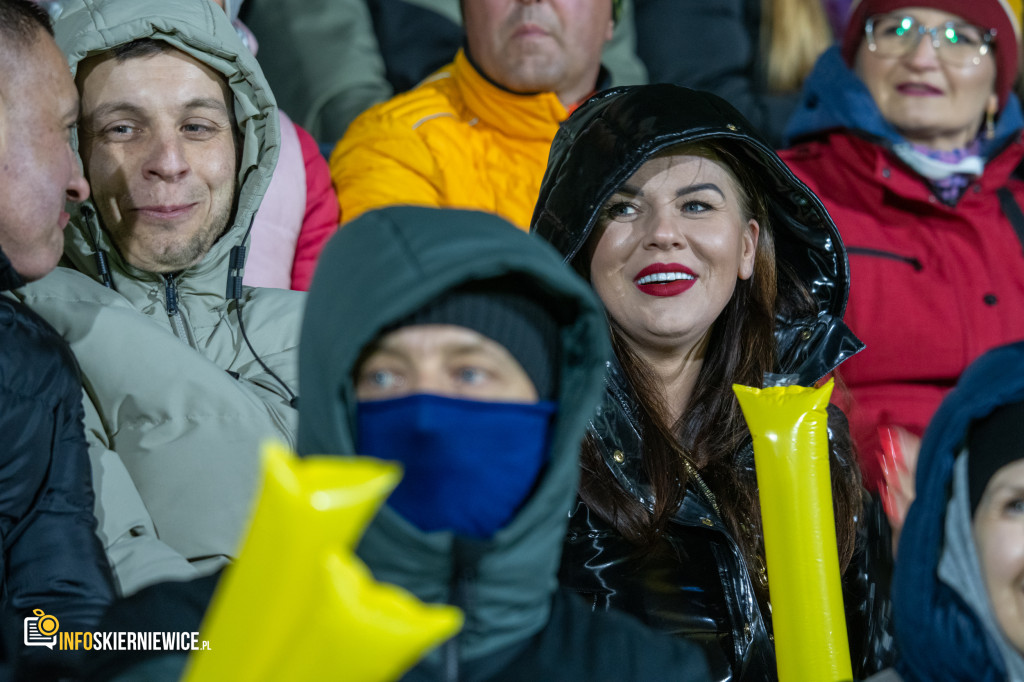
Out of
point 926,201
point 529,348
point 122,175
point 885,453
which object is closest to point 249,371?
point 122,175

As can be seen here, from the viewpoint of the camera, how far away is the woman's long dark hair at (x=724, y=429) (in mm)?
2422

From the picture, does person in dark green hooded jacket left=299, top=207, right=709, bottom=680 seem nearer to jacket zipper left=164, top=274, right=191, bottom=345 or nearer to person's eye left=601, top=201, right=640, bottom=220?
person's eye left=601, top=201, right=640, bottom=220

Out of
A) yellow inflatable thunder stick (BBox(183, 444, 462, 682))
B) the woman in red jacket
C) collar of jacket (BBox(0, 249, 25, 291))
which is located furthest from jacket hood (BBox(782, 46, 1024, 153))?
yellow inflatable thunder stick (BBox(183, 444, 462, 682))

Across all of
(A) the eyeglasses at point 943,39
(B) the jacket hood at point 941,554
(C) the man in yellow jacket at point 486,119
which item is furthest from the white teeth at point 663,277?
(A) the eyeglasses at point 943,39

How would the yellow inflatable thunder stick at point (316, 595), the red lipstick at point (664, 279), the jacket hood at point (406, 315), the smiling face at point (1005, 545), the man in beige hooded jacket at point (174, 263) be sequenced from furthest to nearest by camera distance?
the red lipstick at point (664, 279) < the man in beige hooded jacket at point (174, 263) < the smiling face at point (1005, 545) < the jacket hood at point (406, 315) < the yellow inflatable thunder stick at point (316, 595)

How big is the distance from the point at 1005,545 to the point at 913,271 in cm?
208

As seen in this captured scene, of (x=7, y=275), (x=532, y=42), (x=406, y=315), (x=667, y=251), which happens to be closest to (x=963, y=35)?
(x=532, y=42)

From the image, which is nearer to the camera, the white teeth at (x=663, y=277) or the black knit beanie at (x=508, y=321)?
the black knit beanie at (x=508, y=321)

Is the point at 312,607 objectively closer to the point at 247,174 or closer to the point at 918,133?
the point at 247,174

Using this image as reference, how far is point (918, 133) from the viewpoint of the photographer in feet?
13.0

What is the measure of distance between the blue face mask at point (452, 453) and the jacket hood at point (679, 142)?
1.00 metres

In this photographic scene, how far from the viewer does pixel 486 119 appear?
3.68 m

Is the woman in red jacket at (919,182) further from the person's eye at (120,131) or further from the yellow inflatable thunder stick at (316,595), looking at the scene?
the yellow inflatable thunder stick at (316,595)

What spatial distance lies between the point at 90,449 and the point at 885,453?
1.81 metres
